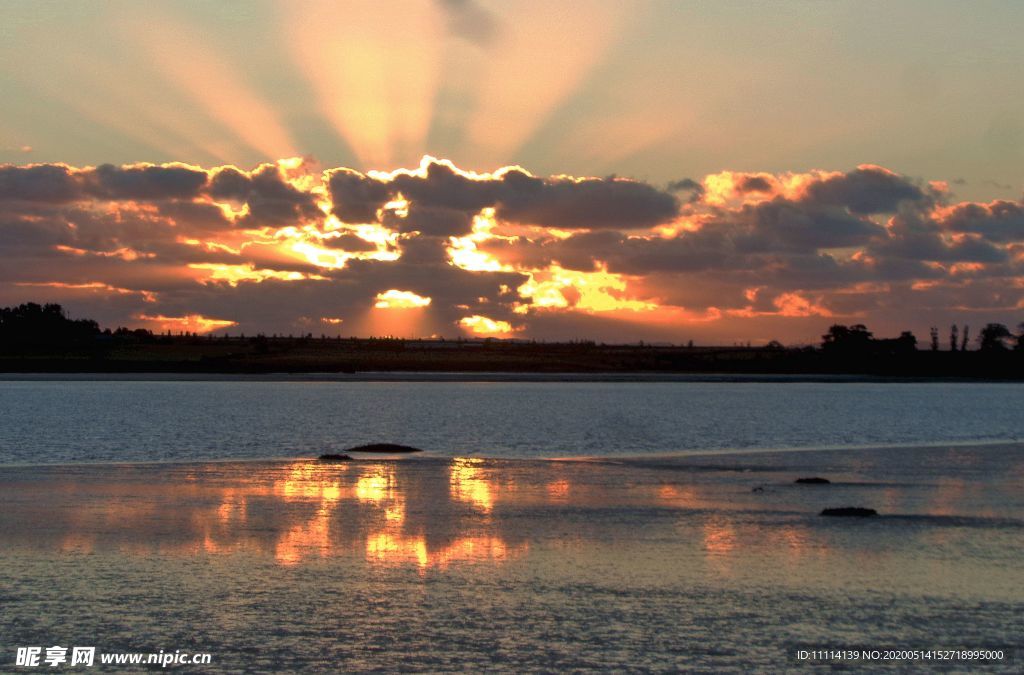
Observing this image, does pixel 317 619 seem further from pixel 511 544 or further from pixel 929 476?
pixel 929 476

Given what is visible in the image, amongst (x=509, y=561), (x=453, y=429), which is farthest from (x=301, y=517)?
(x=453, y=429)

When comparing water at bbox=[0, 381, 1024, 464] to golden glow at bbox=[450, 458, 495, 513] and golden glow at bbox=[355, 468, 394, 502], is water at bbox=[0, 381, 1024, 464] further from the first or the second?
golden glow at bbox=[355, 468, 394, 502]

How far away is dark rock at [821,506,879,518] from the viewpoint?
3009 cm

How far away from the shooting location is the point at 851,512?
30.3 metres


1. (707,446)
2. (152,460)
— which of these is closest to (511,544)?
(152,460)

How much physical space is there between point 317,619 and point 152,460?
31594mm

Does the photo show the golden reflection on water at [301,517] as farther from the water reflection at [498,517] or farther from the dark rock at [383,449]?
the dark rock at [383,449]

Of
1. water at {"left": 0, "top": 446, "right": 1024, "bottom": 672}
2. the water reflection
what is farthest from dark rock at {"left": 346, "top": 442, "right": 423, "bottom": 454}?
water at {"left": 0, "top": 446, "right": 1024, "bottom": 672}

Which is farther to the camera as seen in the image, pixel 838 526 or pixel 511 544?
pixel 838 526

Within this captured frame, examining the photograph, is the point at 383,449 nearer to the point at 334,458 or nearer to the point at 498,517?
the point at 334,458

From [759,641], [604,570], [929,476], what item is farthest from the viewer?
[929,476]

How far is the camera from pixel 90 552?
75.3ft

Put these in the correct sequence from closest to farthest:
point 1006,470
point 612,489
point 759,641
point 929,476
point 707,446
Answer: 1. point 759,641
2. point 612,489
3. point 929,476
4. point 1006,470
5. point 707,446

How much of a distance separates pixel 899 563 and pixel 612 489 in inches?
557
